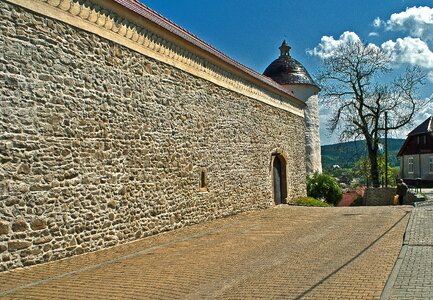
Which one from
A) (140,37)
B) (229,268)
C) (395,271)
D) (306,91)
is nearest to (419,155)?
(306,91)

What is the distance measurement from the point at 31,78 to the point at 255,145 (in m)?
11.0

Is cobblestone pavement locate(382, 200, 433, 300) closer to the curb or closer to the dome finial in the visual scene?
the curb

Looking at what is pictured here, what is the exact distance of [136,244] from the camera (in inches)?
374

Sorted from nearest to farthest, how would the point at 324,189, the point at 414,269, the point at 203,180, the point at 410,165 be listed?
the point at 414,269, the point at 203,180, the point at 324,189, the point at 410,165

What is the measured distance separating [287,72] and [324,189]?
7888mm

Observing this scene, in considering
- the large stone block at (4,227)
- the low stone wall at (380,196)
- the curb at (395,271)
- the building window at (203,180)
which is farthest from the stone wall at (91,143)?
the low stone wall at (380,196)

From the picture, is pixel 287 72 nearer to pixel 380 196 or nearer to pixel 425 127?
pixel 380 196

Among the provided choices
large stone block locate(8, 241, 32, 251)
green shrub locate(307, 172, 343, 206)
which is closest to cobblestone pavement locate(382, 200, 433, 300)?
large stone block locate(8, 241, 32, 251)

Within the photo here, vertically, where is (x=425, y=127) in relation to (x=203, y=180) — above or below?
above

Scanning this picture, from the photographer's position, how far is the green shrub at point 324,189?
80.0 feet

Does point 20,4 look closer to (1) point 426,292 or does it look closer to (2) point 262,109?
(1) point 426,292

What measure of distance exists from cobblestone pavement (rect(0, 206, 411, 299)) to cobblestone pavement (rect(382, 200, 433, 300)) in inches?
6.5

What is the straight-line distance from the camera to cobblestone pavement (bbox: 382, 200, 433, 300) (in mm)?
5273

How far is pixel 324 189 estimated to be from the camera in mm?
24422
